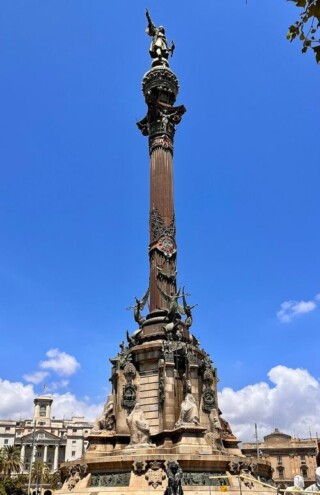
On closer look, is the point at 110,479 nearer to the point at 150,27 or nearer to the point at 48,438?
the point at 150,27

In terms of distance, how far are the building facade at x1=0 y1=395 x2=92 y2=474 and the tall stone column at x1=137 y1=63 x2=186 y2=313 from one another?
289 ft

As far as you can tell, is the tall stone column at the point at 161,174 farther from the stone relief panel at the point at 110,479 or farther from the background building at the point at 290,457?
the background building at the point at 290,457

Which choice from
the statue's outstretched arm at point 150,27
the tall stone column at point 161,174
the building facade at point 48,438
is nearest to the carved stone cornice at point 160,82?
the tall stone column at point 161,174

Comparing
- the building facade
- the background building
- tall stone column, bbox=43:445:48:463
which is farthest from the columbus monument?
tall stone column, bbox=43:445:48:463

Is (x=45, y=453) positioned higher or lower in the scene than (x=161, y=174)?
lower

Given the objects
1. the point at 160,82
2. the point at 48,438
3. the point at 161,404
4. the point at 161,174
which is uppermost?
the point at 160,82

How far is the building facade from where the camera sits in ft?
364

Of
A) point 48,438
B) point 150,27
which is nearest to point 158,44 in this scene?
point 150,27

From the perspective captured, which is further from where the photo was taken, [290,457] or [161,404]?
[290,457]

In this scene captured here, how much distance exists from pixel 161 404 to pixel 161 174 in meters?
15.3

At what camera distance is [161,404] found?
83.2 feet

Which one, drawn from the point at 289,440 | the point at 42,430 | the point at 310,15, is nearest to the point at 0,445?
the point at 42,430

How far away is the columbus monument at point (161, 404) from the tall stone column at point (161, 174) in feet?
0.22

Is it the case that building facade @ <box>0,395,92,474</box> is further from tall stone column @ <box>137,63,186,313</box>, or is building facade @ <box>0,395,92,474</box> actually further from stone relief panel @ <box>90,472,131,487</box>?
stone relief panel @ <box>90,472,131,487</box>
